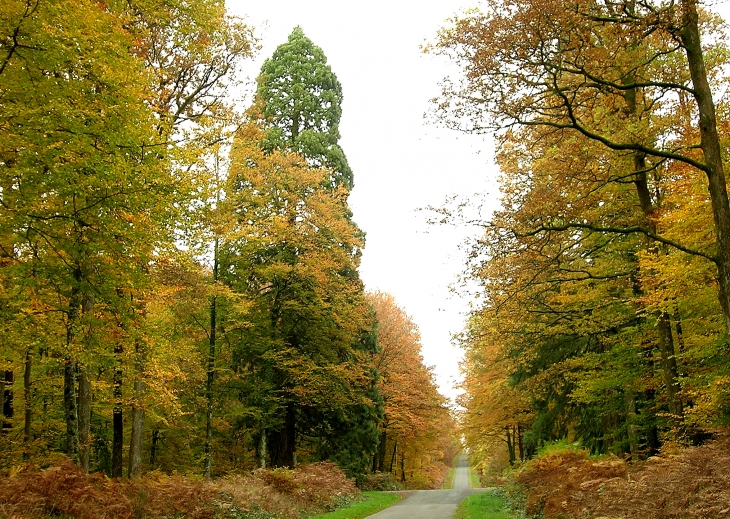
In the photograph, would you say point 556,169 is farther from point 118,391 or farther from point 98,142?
point 118,391

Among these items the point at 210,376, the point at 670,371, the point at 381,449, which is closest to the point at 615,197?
the point at 670,371

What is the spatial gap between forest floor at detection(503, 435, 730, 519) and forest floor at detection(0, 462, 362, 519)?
6558 millimetres

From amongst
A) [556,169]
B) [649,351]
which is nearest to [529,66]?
[556,169]

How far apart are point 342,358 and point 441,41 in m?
16.3

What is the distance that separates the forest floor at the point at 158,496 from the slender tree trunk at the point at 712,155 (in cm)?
963

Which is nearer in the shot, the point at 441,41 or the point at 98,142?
the point at 98,142

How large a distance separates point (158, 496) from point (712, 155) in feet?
36.0

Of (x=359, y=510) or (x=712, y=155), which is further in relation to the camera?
(x=359, y=510)

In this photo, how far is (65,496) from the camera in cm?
793

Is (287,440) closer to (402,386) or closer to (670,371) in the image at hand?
(402,386)

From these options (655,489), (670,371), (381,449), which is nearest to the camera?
(655,489)

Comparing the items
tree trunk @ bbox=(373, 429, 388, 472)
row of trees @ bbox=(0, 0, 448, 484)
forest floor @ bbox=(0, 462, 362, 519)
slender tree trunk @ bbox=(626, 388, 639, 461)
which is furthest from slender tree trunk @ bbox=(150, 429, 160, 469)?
slender tree trunk @ bbox=(626, 388, 639, 461)

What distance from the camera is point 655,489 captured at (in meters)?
7.55

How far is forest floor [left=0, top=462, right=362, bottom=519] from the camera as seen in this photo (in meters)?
7.62
